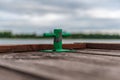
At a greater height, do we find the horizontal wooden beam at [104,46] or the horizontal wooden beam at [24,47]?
the horizontal wooden beam at [24,47]

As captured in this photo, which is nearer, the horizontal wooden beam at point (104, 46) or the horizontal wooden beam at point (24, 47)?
the horizontal wooden beam at point (24, 47)

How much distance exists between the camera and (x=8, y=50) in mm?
4711

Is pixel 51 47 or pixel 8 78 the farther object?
pixel 51 47

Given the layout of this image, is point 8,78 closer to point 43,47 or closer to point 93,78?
point 93,78

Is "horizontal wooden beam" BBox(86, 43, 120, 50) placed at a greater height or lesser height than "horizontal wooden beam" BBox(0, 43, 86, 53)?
lesser

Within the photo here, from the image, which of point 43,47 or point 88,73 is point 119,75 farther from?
point 43,47

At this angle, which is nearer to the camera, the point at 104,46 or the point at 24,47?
the point at 24,47

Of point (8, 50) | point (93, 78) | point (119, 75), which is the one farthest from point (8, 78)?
point (8, 50)

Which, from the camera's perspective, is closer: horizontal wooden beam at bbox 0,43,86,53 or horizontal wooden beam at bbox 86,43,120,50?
horizontal wooden beam at bbox 0,43,86,53

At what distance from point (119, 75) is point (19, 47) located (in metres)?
3.10

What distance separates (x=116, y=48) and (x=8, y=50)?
2.33 m

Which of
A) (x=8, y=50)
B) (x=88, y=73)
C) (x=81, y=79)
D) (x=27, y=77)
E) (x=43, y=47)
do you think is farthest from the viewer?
(x=43, y=47)

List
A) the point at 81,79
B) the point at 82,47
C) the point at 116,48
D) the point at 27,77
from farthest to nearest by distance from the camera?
the point at 82,47 < the point at 116,48 < the point at 27,77 < the point at 81,79

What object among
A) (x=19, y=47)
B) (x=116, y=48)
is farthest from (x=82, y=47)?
(x=19, y=47)
